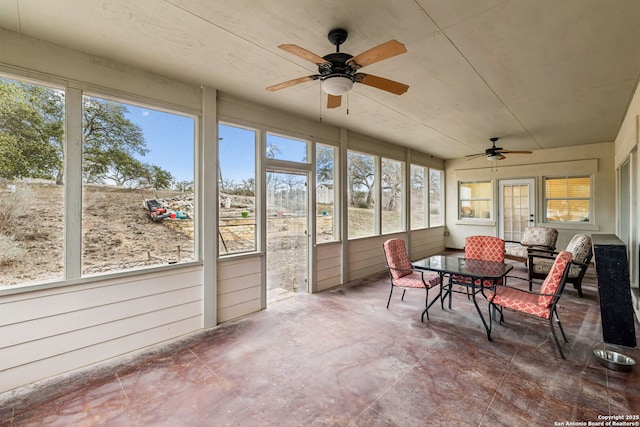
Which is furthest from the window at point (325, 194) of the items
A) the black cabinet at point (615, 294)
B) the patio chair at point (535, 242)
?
the patio chair at point (535, 242)

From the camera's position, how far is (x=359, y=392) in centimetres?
218

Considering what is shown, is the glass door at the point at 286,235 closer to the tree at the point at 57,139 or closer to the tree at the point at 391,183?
the tree at the point at 57,139

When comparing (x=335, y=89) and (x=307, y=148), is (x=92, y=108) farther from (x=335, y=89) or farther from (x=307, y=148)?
(x=307, y=148)

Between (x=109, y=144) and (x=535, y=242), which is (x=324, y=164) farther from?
(x=535, y=242)

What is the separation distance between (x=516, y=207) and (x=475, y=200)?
100cm

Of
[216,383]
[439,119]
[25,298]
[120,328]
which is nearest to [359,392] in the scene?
[216,383]

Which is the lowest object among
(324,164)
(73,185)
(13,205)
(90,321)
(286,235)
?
(90,321)

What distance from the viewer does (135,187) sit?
2.90 meters

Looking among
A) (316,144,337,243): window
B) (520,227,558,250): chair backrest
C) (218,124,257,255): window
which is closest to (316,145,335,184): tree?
(316,144,337,243): window

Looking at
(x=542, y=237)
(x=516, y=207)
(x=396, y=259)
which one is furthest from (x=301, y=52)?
(x=516, y=207)

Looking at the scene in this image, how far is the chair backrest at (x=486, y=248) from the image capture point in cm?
415

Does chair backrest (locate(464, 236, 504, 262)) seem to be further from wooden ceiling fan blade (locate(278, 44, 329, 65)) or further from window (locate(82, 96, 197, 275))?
window (locate(82, 96, 197, 275))

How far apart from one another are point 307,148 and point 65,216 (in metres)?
3.08

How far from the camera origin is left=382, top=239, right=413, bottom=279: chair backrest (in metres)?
3.91
